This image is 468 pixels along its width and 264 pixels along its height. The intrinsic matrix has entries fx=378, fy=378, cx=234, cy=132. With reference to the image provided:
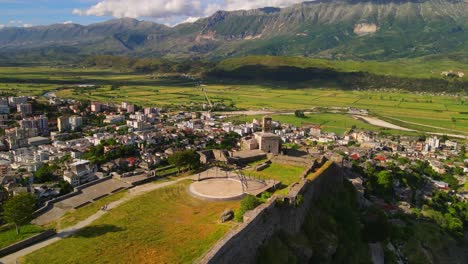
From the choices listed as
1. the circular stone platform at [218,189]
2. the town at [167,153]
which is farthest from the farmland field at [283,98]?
the circular stone platform at [218,189]

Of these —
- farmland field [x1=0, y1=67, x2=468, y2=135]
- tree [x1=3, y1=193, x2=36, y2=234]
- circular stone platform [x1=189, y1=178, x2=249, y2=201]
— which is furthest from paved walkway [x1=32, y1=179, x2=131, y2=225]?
farmland field [x1=0, y1=67, x2=468, y2=135]

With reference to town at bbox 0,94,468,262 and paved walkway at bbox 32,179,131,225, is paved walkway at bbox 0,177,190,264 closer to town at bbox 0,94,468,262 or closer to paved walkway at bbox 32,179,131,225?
town at bbox 0,94,468,262

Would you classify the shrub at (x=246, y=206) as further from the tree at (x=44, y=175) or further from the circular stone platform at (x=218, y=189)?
the tree at (x=44, y=175)

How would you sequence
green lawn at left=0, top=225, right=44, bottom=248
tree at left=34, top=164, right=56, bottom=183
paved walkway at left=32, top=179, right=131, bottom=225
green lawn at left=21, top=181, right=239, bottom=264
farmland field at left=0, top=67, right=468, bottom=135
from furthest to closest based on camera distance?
farmland field at left=0, top=67, right=468, bottom=135 < tree at left=34, top=164, right=56, bottom=183 < paved walkway at left=32, top=179, right=131, bottom=225 < green lawn at left=0, top=225, right=44, bottom=248 < green lawn at left=21, top=181, right=239, bottom=264

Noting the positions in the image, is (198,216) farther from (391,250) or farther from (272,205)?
(391,250)

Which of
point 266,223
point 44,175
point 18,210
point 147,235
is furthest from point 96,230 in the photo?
point 44,175

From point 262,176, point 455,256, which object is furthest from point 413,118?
point 262,176
